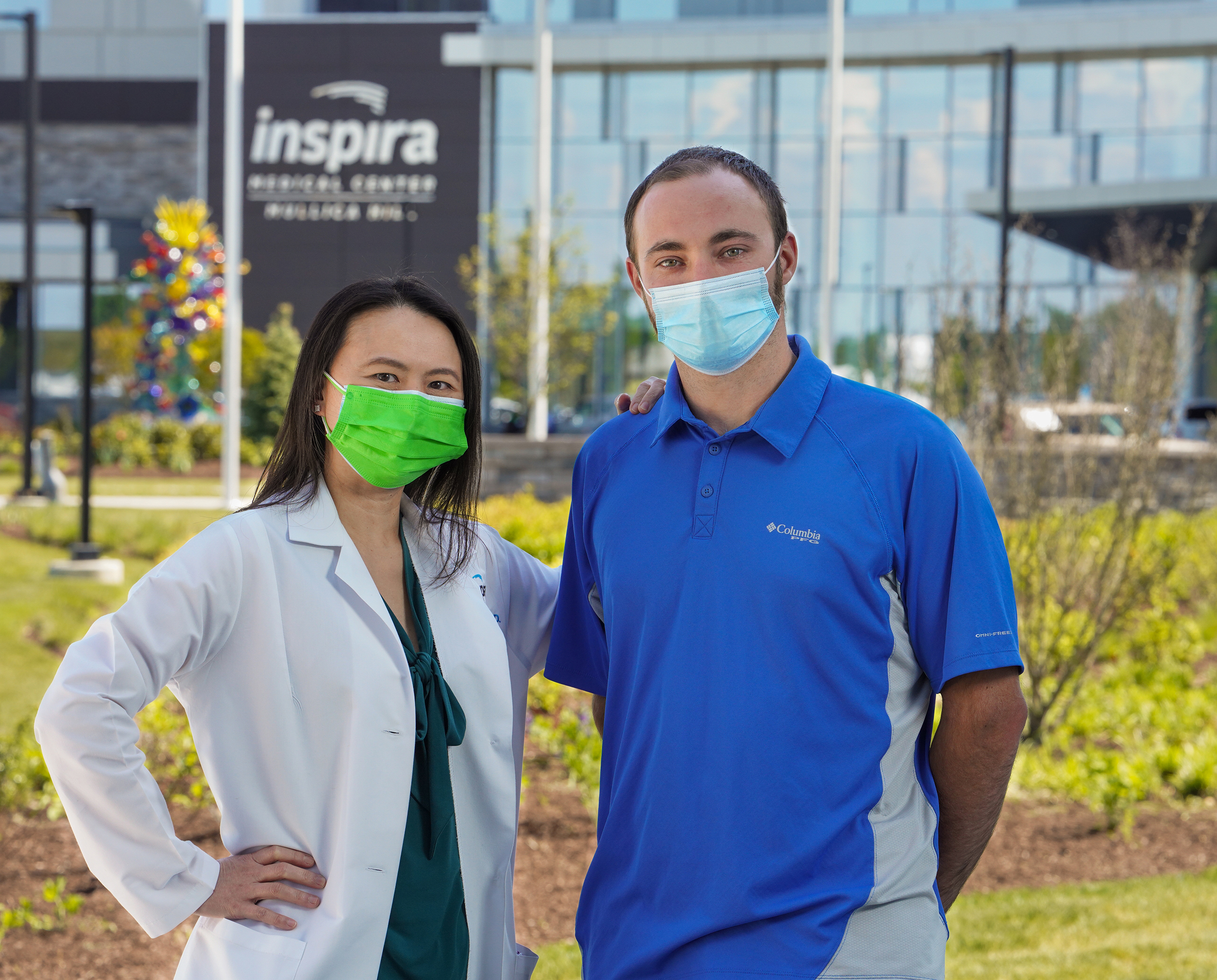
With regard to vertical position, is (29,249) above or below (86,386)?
above

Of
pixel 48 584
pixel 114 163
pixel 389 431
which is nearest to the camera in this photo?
pixel 389 431

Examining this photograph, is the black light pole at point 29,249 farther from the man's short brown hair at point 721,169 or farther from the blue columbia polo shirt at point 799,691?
the blue columbia polo shirt at point 799,691

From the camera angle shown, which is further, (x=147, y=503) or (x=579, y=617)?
(x=147, y=503)

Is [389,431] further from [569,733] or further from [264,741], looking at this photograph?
[569,733]

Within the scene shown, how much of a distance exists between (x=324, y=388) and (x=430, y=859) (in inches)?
42.7

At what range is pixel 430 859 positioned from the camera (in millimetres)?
2570

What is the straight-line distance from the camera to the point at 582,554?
2881mm

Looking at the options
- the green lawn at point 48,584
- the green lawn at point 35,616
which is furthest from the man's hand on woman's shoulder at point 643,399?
the green lawn at point 35,616

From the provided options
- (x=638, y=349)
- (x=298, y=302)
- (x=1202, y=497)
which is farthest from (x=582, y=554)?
(x=298, y=302)

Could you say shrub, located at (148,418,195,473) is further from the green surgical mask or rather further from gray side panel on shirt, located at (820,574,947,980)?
gray side panel on shirt, located at (820,574,947,980)

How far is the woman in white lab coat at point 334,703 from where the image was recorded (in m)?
2.32

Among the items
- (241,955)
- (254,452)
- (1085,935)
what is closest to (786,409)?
(241,955)

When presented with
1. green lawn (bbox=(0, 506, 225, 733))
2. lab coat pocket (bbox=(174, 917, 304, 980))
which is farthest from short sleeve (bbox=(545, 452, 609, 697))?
green lawn (bbox=(0, 506, 225, 733))

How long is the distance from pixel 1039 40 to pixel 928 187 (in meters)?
4.36
